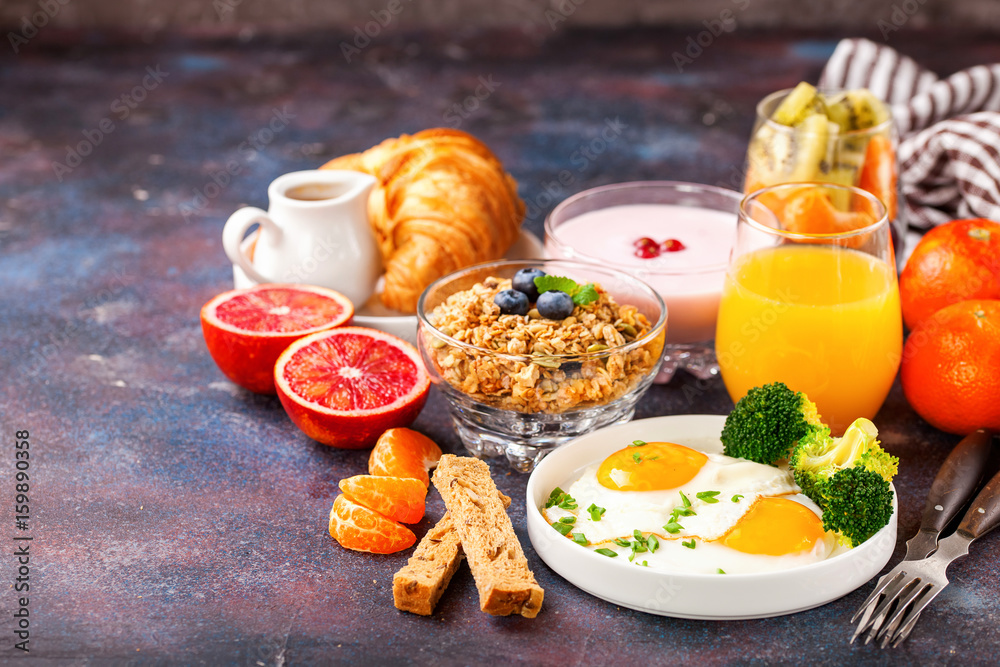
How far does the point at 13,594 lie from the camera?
171 cm

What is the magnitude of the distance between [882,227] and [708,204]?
0.73 meters

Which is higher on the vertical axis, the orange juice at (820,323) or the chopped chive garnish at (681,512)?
the orange juice at (820,323)

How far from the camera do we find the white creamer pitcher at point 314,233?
99.0 inches

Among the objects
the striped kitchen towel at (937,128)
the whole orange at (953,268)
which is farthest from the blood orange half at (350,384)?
the striped kitchen towel at (937,128)

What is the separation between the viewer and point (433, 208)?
268cm

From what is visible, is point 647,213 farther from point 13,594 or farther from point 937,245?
point 13,594

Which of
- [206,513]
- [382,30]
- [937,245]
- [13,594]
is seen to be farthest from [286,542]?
[382,30]

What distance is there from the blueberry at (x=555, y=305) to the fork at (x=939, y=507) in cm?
76

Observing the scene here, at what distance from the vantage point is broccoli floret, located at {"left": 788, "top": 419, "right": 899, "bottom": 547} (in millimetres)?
1660

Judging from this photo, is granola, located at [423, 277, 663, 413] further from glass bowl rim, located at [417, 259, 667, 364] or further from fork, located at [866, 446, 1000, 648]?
fork, located at [866, 446, 1000, 648]

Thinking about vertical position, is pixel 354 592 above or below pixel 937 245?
below

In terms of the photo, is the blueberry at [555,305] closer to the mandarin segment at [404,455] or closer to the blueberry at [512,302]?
the blueberry at [512,302]

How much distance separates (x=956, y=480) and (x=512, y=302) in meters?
0.92

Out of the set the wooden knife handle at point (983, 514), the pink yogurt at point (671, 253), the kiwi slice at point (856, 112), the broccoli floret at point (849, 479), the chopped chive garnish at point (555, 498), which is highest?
the kiwi slice at point (856, 112)
